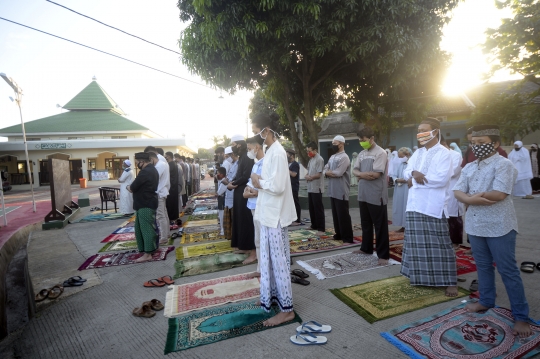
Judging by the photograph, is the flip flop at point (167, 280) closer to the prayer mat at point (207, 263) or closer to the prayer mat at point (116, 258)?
the prayer mat at point (207, 263)

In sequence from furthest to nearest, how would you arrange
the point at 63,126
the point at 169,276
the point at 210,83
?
1. the point at 63,126
2. the point at 210,83
3. the point at 169,276

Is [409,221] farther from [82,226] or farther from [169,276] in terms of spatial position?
[82,226]

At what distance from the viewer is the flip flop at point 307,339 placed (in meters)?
2.56

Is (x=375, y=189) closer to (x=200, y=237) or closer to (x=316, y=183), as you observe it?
(x=316, y=183)

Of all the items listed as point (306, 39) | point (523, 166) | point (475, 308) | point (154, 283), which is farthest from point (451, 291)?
point (523, 166)

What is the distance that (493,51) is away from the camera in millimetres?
13500

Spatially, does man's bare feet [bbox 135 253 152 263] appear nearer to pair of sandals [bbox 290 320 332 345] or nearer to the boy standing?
pair of sandals [bbox 290 320 332 345]

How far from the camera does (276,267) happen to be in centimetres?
→ 292

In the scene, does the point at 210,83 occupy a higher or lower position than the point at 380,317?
higher

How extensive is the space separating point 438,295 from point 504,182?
1.44 meters

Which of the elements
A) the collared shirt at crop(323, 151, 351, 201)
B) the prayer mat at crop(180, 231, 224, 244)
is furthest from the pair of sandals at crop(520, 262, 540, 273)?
the prayer mat at crop(180, 231, 224, 244)

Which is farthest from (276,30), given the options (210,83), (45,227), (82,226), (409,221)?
(45,227)

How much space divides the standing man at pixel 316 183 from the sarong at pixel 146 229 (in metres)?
3.13

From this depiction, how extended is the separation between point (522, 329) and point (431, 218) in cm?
121
